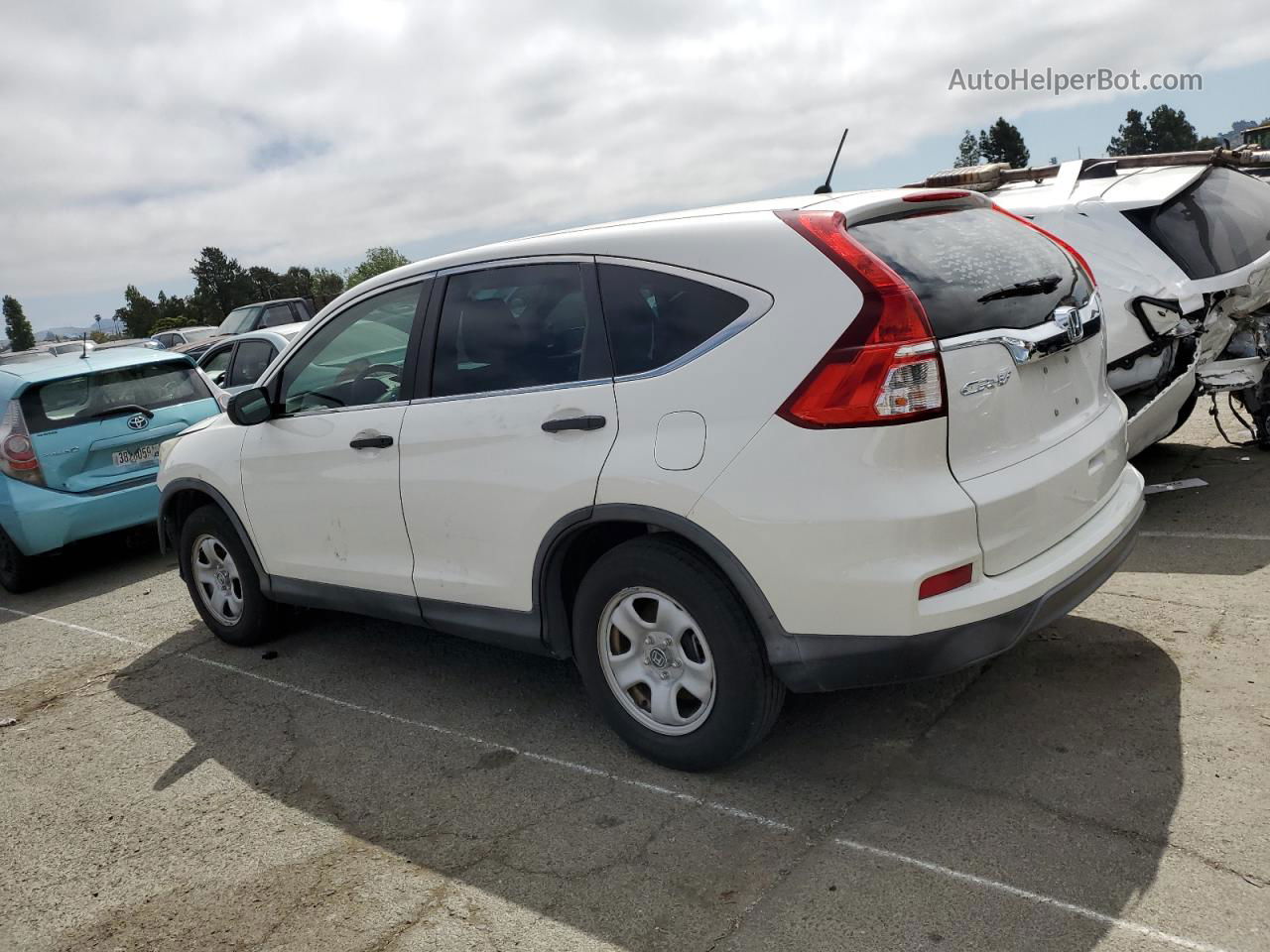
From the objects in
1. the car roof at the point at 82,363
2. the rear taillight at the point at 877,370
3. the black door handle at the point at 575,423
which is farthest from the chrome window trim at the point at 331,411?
the car roof at the point at 82,363

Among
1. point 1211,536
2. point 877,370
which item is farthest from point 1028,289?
point 1211,536

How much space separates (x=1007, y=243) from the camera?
3.61m

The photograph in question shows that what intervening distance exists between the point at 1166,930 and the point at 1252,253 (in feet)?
14.7

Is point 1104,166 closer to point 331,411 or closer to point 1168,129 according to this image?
point 331,411

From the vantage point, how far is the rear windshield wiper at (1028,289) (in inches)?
130

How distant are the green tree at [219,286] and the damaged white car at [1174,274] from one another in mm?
92446

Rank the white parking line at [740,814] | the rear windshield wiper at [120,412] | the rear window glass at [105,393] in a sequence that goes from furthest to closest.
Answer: the rear windshield wiper at [120,412] → the rear window glass at [105,393] → the white parking line at [740,814]

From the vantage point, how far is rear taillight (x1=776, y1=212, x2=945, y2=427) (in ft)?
9.89

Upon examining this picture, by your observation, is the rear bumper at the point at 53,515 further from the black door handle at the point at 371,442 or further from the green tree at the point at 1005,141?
the green tree at the point at 1005,141

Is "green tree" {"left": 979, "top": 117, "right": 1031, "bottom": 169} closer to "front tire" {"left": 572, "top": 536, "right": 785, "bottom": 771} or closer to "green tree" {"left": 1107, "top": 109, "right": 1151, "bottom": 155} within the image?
"green tree" {"left": 1107, "top": 109, "right": 1151, "bottom": 155}

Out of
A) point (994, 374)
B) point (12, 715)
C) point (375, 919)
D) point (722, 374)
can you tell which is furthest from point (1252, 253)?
point (12, 715)

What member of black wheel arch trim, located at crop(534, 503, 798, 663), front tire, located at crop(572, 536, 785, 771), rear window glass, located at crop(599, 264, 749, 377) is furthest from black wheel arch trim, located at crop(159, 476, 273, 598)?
rear window glass, located at crop(599, 264, 749, 377)

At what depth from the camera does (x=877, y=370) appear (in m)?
3.01

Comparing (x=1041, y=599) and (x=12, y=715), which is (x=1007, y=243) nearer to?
(x=1041, y=599)
